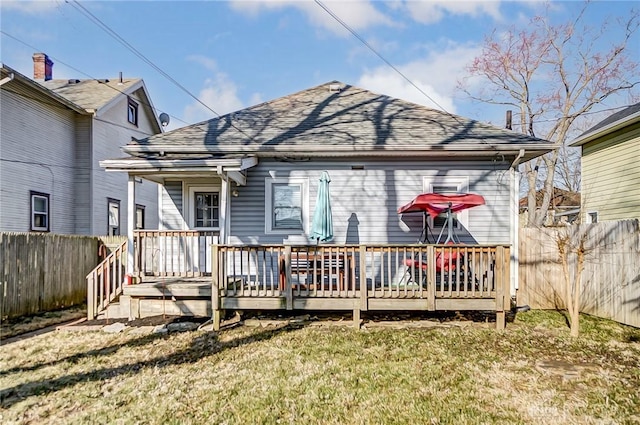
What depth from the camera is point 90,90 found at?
15133 mm

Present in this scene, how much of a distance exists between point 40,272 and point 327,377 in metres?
6.86

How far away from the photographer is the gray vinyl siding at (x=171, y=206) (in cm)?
845

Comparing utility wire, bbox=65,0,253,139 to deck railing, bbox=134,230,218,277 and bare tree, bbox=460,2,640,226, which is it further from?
bare tree, bbox=460,2,640,226

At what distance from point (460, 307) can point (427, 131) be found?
160 inches

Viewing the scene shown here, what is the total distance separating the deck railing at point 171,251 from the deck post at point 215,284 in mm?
1081

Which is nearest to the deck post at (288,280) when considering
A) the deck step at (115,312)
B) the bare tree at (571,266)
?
the deck step at (115,312)

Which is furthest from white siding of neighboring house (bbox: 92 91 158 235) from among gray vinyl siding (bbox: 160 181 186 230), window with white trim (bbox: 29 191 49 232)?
gray vinyl siding (bbox: 160 181 186 230)

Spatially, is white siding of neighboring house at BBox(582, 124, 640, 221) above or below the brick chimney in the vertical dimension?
below

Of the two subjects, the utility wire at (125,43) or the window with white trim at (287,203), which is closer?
the utility wire at (125,43)

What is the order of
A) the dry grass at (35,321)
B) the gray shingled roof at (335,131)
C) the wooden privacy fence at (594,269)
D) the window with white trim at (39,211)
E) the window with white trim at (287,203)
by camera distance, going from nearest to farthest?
1. the wooden privacy fence at (594,269)
2. the dry grass at (35,321)
3. the gray shingled roof at (335,131)
4. the window with white trim at (287,203)
5. the window with white trim at (39,211)

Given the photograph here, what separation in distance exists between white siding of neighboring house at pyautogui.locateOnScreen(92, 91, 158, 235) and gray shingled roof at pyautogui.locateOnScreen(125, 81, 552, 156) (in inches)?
246

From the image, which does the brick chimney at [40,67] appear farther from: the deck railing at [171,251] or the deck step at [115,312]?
the deck step at [115,312]

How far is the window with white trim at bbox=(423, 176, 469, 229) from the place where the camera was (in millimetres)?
8133

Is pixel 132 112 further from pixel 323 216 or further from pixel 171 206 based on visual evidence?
pixel 323 216
